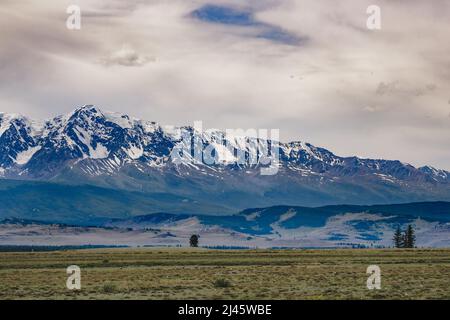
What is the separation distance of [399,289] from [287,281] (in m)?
14.0

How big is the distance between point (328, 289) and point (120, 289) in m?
19.6
